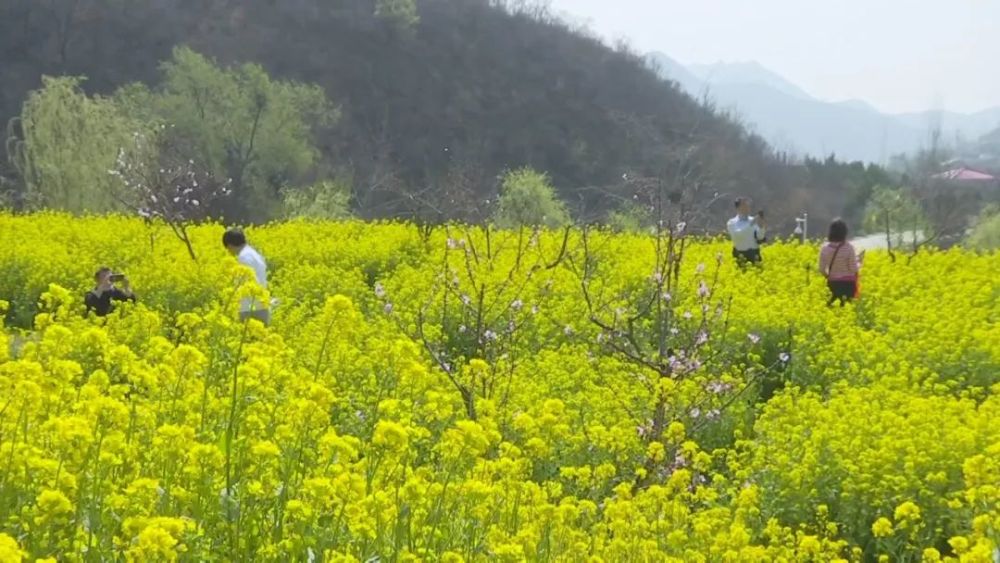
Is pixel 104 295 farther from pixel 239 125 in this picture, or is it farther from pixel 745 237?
pixel 239 125

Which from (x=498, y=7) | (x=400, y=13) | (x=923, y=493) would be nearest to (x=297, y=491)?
(x=923, y=493)

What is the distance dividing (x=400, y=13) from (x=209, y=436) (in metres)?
67.4

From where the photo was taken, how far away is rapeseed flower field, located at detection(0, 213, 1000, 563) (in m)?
3.51

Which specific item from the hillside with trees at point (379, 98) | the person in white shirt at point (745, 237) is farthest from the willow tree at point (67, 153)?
the person in white shirt at point (745, 237)

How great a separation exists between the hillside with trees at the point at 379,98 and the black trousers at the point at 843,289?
94.9 feet

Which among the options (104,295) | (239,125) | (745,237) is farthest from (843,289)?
(239,125)

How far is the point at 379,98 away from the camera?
64.1 metres

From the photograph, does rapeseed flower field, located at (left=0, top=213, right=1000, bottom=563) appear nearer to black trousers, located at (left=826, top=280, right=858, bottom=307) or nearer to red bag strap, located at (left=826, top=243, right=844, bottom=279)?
black trousers, located at (left=826, top=280, right=858, bottom=307)

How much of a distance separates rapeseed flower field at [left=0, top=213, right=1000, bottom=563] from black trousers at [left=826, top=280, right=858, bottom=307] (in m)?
0.18

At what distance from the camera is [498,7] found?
259 feet

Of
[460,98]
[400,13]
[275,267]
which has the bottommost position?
[275,267]

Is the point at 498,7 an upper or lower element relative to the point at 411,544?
upper

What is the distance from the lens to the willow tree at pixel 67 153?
2711cm

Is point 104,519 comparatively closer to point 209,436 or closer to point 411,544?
point 209,436
